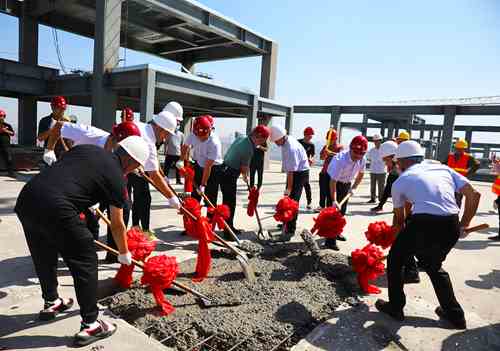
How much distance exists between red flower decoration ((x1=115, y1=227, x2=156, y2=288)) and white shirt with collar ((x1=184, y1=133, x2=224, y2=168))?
200 cm

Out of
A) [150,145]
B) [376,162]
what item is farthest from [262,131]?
[376,162]

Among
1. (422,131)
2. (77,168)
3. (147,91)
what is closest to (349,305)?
(77,168)

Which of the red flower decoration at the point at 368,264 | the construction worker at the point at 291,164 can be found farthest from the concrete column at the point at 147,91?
the red flower decoration at the point at 368,264

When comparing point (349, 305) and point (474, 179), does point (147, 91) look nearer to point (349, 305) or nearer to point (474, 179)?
point (349, 305)

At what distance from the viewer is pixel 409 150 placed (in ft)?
9.78

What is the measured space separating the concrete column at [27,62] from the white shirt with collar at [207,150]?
14.3 metres

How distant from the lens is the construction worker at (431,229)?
262 centimetres

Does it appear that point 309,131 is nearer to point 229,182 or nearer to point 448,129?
point 229,182

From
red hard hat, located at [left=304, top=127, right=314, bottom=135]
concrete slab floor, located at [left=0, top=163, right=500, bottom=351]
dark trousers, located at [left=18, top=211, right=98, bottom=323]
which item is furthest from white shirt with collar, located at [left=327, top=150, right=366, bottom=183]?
dark trousers, located at [left=18, top=211, right=98, bottom=323]

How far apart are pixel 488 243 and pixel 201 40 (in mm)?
15987

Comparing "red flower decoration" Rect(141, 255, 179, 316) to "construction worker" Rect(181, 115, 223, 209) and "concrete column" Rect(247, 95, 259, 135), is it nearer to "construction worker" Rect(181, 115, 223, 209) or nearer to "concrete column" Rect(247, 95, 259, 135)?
"construction worker" Rect(181, 115, 223, 209)

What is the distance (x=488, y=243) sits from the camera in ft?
18.0

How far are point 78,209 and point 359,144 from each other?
368 centimetres

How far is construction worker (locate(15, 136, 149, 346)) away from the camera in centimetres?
203
